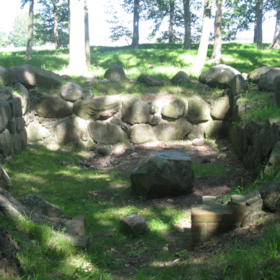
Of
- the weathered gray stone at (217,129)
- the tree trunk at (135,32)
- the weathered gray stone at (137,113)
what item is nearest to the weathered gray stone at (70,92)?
the weathered gray stone at (137,113)

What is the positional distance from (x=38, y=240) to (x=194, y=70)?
9.43 meters

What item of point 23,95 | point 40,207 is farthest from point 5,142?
point 40,207

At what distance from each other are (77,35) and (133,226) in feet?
28.4

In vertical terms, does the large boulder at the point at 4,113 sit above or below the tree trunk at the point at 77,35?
below

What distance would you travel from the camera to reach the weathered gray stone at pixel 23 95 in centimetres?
840

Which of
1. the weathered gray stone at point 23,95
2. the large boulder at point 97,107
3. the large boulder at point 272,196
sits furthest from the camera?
the large boulder at point 97,107

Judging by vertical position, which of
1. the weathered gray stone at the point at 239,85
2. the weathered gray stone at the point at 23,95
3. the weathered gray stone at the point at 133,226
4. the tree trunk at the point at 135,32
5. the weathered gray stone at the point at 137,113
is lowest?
the weathered gray stone at the point at 133,226

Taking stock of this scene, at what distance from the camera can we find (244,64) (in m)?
12.8

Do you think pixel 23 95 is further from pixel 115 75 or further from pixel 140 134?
pixel 140 134

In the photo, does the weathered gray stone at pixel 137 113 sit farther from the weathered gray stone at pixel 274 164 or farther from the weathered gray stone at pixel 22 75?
the weathered gray stone at pixel 274 164

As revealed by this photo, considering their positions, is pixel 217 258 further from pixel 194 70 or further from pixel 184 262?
pixel 194 70

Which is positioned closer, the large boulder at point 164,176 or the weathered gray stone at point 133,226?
the weathered gray stone at point 133,226

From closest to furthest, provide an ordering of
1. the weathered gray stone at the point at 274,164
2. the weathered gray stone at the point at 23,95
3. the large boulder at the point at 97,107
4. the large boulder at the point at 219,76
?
1. the weathered gray stone at the point at 274,164
2. the weathered gray stone at the point at 23,95
3. the large boulder at the point at 97,107
4. the large boulder at the point at 219,76

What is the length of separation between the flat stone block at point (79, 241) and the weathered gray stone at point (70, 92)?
606cm
